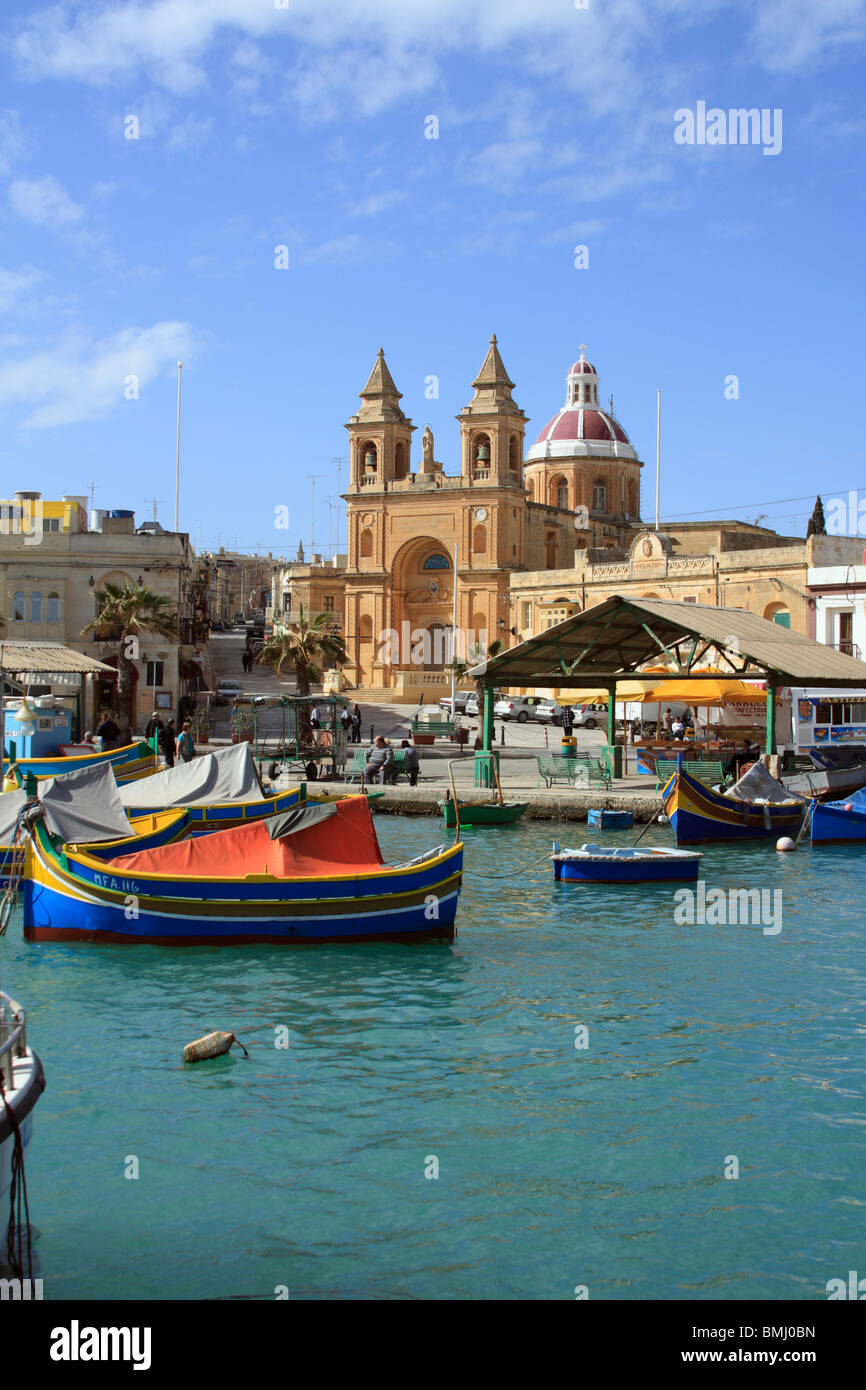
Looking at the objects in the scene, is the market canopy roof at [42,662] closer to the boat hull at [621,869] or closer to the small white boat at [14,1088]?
the boat hull at [621,869]

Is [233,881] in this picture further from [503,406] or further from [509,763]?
[503,406]

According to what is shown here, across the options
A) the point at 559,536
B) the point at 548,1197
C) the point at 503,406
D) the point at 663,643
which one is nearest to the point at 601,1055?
the point at 548,1197

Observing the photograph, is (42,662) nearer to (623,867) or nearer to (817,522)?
(623,867)

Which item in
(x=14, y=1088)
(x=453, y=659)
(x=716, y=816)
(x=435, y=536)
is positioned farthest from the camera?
(x=435, y=536)

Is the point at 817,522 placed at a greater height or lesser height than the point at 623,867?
greater

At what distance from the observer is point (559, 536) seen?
80812 millimetres

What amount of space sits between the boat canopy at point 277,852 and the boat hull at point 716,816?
1046 centimetres

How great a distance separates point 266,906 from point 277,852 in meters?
0.96

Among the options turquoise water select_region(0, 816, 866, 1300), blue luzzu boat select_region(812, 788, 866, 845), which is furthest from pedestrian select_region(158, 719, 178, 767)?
turquoise water select_region(0, 816, 866, 1300)

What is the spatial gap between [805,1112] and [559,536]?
2812 inches

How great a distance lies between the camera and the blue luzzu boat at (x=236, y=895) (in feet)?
56.3

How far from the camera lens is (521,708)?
181 feet

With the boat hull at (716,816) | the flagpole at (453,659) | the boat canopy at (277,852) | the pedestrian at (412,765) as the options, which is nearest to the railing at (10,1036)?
the boat canopy at (277,852)

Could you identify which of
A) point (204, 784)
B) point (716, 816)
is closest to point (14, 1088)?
point (204, 784)
